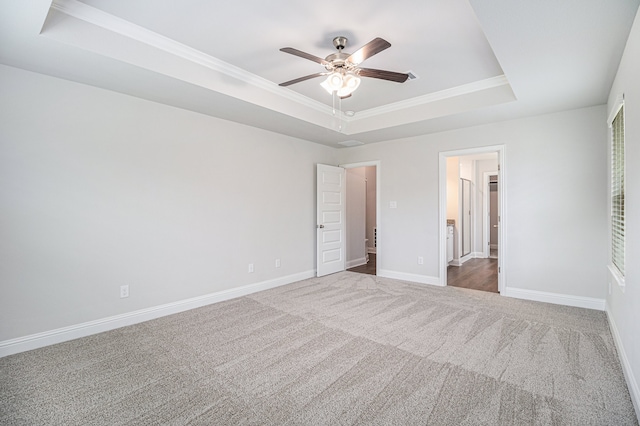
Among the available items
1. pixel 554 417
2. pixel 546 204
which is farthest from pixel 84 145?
pixel 546 204

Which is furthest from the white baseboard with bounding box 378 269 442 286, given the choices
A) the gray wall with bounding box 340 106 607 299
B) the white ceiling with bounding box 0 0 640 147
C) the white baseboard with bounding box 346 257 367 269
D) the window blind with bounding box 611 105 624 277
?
the white ceiling with bounding box 0 0 640 147

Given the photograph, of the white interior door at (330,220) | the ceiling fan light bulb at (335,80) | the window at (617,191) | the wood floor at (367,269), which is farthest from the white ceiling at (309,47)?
the wood floor at (367,269)

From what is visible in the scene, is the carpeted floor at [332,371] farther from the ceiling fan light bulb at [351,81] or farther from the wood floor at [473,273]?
the ceiling fan light bulb at [351,81]

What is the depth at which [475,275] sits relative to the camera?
18.3 feet

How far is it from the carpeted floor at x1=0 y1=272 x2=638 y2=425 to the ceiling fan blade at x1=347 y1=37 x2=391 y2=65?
2.42 m

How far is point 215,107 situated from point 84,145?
54.9 inches

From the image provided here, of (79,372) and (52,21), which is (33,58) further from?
(79,372)

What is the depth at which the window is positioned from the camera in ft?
8.96

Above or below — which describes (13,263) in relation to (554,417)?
above

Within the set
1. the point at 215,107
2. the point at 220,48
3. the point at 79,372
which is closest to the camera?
the point at 79,372

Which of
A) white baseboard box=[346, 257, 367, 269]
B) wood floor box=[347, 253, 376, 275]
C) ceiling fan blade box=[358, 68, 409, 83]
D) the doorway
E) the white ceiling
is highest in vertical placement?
the white ceiling

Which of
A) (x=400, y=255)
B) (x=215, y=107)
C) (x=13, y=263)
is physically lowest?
(x=400, y=255)

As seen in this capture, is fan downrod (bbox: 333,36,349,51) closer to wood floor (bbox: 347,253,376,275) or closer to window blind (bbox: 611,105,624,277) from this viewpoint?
window blind (bbox: 611,105,624,277)

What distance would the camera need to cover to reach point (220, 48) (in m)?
2.93
